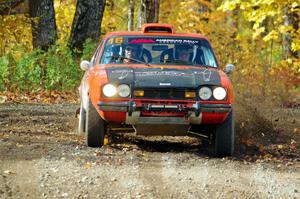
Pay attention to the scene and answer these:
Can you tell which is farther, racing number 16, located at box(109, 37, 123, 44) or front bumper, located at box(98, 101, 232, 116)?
racing number 16, located at box(109, 37, 123, 44)

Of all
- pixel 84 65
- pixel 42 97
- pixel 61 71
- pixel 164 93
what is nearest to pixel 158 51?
pixel 84 65

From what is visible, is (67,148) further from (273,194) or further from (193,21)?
(193,21)

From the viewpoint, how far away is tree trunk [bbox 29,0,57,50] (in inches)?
818

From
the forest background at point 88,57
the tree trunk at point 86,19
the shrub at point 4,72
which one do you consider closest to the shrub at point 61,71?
the forest background at point 88,57

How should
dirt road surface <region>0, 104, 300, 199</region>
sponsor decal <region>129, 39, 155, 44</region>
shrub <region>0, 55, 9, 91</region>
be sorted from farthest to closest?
1. shrub <region>0, 55, 9, 91</region>
2. sponsor decal <region>129, 39, 155, 44</region>
3. dirt road surface <region>0, 104, 300, 199</region>

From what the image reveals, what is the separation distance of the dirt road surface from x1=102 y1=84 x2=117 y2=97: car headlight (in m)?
0.75

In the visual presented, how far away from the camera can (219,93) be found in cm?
881

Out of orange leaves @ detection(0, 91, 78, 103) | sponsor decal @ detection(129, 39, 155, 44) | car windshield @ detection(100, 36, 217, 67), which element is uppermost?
sponsor decal @ detection(129, 39, 155, 44)

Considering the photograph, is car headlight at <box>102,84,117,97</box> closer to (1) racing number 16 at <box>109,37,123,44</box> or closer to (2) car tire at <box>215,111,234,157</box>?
(2) car tire at <box>215,111,234,157</box>

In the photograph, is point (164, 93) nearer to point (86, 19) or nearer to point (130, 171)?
point (130, 171)

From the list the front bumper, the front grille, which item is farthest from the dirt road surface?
the front grille

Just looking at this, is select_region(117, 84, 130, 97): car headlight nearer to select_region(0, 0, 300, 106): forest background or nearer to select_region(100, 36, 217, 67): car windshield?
select_region(100, 36, 217, 67): car windshield

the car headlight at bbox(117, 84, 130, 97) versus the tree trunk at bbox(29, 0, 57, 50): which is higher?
the tree trunk at bbox(29, 0, 57, 50)

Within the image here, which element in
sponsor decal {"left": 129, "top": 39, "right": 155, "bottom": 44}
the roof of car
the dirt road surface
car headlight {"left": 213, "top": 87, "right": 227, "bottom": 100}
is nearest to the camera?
the dirt road surface
